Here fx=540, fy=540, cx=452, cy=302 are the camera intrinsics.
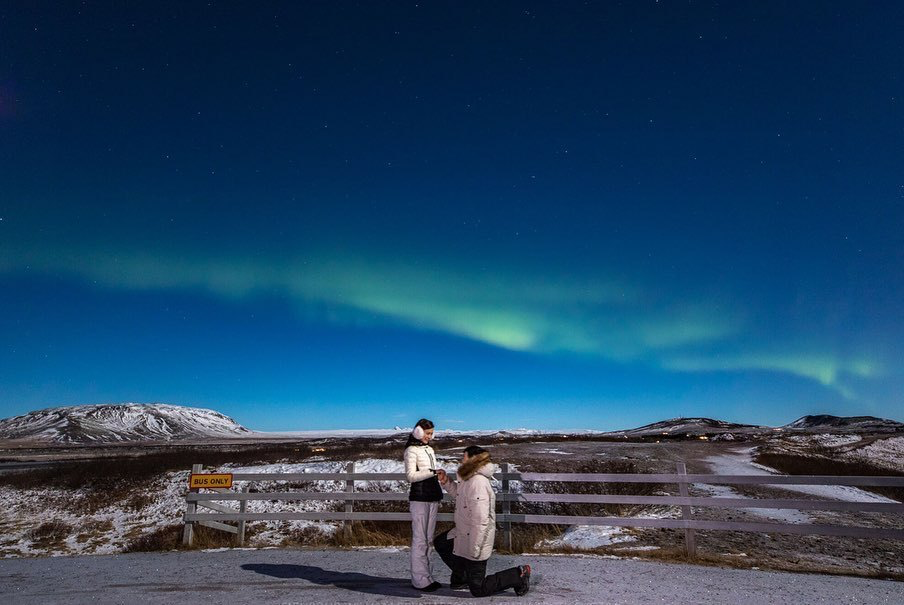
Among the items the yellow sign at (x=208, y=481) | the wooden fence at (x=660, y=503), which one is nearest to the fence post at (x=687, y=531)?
the wooden fence at (x=660, y=503)

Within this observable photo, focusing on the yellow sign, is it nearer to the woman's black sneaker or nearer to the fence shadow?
the fence shadow

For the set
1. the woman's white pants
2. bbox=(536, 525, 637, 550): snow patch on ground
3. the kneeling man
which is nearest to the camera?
the kneeling man

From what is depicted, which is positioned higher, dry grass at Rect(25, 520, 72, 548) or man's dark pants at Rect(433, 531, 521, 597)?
man's dark pants at Rect(433, 531, 521, 597)

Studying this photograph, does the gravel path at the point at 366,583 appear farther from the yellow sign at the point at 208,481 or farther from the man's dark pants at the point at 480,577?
the yellow sign at the point at 208,481

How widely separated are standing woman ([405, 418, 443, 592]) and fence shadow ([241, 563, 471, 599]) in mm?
237

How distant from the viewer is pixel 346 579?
762 centimetres

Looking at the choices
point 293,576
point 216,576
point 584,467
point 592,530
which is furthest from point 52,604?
point 584,467

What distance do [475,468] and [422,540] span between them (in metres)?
1.29

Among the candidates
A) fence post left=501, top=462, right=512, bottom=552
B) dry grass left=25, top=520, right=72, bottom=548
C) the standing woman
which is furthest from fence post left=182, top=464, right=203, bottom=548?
dry grass left=25, top=520, right=72, bottom=548

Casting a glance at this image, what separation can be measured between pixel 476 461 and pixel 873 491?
22.6 metres

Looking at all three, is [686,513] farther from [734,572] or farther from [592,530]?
[592,530]

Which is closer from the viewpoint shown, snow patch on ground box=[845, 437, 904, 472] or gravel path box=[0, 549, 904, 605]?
gravel path box=[0, 549, 904, 605]

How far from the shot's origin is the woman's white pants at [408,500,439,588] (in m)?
6.73

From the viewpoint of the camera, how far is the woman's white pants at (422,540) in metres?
6.73
